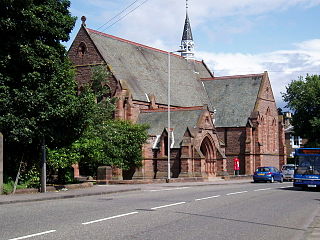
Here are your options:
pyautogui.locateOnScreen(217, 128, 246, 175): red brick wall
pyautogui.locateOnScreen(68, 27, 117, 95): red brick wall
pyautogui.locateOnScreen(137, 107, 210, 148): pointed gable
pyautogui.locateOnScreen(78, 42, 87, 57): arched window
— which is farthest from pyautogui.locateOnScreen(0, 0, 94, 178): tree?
pyautogui.locateOnScreen(217, 128, 246, 175): red brick wall

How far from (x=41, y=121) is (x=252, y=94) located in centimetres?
4113

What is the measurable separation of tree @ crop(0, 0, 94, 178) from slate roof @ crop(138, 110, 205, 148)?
2293cm

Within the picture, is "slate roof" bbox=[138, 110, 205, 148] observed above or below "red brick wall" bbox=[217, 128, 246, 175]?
above

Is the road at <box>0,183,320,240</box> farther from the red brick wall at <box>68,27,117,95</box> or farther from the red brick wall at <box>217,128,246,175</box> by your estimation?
the red brick wall at <box>217,128,246,175</box>

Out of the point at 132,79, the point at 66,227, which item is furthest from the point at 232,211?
the point at 132,79

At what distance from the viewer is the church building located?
44844 mm

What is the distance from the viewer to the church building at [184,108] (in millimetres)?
44844

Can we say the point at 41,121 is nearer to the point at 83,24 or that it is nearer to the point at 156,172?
the point at 156,172

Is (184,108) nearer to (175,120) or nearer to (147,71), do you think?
(175,120)

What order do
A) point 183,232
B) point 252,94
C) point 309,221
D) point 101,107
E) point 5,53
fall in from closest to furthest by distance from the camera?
point 183,232 → point 309,221 → point 5,53 → point 101,107 → point 252,94

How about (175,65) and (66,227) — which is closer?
(66,227)

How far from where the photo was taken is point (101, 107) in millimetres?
43219

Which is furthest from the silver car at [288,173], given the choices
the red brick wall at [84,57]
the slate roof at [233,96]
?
the red brick wall at [84,57]

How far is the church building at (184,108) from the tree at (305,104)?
13.4ft
